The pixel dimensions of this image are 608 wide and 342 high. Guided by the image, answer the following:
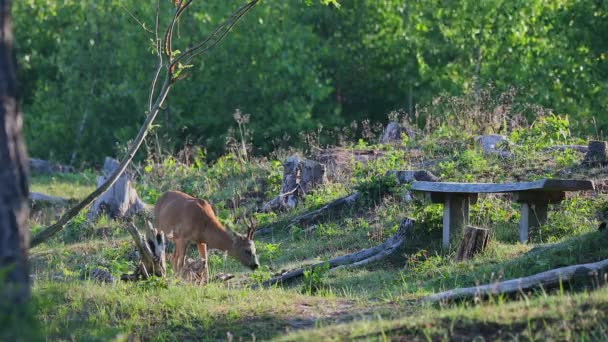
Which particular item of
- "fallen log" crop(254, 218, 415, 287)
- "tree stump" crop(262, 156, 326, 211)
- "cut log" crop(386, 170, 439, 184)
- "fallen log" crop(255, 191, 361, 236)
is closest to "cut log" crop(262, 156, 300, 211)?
"tree stump" crop(262, 156, 326, 211)

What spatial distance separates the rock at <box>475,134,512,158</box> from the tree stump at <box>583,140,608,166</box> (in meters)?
1.37

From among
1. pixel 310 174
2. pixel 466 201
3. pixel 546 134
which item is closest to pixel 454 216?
pixel 466 201

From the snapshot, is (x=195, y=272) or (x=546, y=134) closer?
(x=195, y=272)

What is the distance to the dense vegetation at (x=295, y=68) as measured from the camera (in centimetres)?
2862

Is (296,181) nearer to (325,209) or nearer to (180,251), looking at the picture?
(325,209)

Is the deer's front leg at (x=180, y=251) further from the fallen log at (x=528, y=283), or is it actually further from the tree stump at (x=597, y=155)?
the tree stump at (x=597, y=155)

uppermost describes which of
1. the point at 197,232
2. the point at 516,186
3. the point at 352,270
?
the point at 516,186

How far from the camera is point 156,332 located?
834cm

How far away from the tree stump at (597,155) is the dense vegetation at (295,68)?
1110cm

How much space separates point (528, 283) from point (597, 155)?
704 centimetres

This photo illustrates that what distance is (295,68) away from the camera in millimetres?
29750

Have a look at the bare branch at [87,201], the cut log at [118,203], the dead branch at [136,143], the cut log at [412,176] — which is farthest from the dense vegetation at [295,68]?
the bare branch at [87,201]

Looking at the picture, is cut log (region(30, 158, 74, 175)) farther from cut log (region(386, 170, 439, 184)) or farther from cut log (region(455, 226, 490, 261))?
cut log (region(455, 226, 490, 261))

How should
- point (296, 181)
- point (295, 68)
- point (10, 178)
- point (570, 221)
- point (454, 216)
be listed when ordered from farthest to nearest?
point (295, 68) → point (296, 181) → point (570, 221) → point (454, 216) → point (10, 178)
